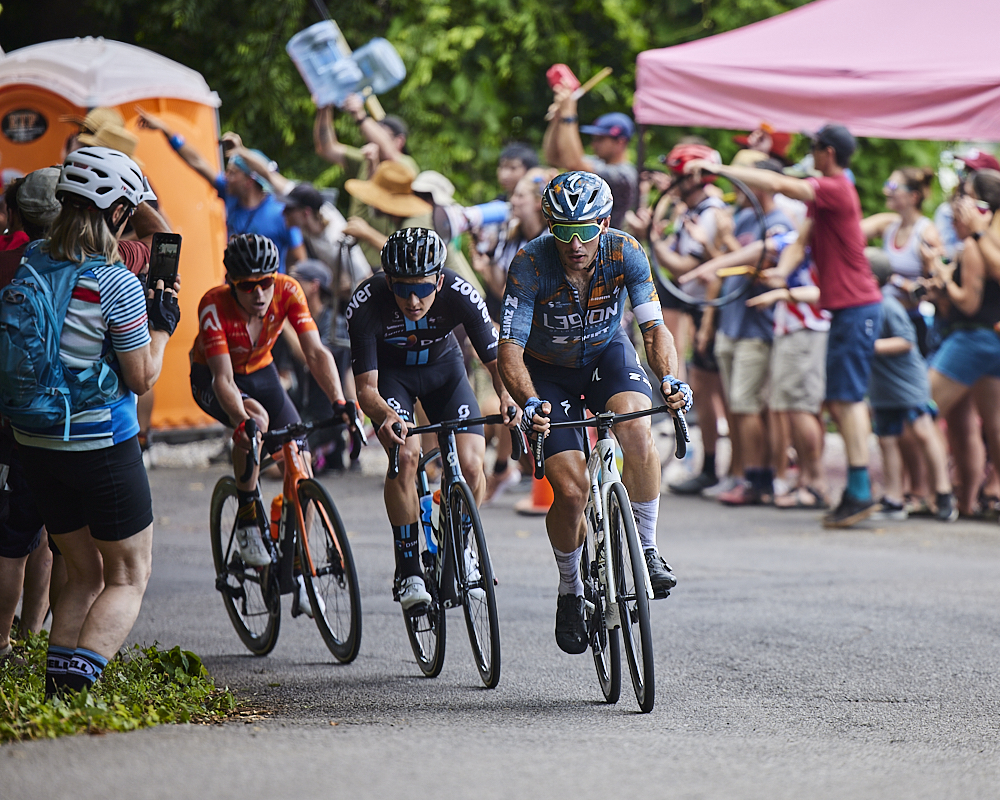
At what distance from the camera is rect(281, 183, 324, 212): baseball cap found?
12.0 meters

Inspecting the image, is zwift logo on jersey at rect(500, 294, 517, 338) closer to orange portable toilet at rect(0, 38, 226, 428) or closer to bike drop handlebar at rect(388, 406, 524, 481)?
bike drop handlebar at rect(388, 406, 524, 481)

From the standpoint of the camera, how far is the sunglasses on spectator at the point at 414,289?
233 inches

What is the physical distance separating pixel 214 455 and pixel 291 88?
19.9 feet

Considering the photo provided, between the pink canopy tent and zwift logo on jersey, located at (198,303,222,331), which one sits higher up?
the pink canopy tent

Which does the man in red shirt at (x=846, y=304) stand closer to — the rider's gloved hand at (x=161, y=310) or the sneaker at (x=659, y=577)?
the sneaker at (x=659, y=577)

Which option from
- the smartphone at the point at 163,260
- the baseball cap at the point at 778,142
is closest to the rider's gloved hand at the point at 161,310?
the smartphone at the point at 163,260

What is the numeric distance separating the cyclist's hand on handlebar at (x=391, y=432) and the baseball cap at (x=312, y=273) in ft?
19.8

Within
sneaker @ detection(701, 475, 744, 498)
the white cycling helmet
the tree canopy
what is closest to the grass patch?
the white cycling helmet

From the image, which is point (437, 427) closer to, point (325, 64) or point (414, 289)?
point (414, 289)

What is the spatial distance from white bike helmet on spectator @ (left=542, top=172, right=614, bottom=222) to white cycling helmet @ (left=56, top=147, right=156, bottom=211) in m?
1.65

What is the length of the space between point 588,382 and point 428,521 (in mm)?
1060

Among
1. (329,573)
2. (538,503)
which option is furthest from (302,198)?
(329,573)

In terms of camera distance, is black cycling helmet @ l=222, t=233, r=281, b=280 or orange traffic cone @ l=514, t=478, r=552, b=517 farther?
orange traffic cone @ l=514, t=478, r=552, b=517

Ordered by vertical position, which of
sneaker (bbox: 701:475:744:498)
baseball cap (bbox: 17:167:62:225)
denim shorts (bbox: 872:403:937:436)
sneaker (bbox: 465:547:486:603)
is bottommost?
sneaker (bbox: 701:475:744:498)
